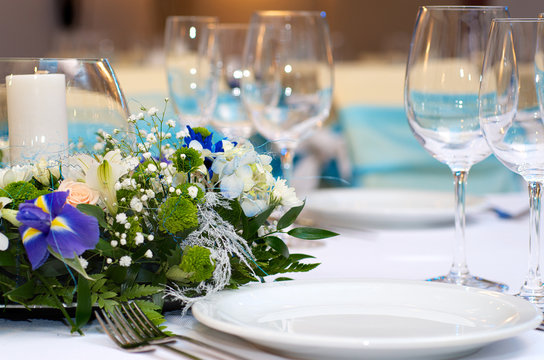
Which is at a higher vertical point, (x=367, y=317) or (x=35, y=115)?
(x=35, y=115)

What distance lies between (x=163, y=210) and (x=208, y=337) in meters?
0.12

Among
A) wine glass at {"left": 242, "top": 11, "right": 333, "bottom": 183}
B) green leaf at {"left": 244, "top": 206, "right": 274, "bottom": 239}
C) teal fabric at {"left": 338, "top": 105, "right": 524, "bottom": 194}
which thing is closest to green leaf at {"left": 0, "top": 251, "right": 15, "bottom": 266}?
green leaf at {"left": 244, "top": 206, "right": 274, "bottom": 239}

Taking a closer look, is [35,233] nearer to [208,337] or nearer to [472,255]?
[208,337]

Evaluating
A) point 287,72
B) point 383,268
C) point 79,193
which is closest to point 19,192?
point 79,193

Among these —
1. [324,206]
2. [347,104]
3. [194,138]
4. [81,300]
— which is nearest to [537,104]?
[194,138]

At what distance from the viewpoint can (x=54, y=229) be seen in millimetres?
610

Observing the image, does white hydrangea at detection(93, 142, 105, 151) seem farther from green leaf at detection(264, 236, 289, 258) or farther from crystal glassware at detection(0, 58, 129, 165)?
green leaf at detection(264, 236, 289, 258)

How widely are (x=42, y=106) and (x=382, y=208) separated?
2.31 feet

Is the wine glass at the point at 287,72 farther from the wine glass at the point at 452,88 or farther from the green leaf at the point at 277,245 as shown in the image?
the green leaf at the point at 277,245

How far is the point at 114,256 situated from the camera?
64 cm

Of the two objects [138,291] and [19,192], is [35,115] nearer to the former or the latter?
[19,192]

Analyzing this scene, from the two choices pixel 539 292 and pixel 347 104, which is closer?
pixel 539 292

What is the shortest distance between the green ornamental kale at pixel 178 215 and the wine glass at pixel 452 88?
31cm

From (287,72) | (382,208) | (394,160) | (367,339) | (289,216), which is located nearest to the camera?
(367,339)
